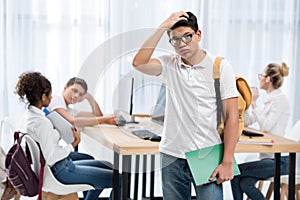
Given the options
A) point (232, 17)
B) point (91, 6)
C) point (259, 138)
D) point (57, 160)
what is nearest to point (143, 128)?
→ point (57, 160)

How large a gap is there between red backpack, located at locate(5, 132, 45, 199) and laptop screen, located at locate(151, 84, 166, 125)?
595mm

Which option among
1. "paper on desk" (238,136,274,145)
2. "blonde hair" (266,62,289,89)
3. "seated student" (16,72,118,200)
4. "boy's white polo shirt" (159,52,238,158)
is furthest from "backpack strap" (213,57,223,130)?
"blonde hair" (266,62,289,89)

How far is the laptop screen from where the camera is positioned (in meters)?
2.14

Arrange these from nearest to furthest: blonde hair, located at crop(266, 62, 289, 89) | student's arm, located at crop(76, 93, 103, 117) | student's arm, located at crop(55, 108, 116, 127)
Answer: student's arm, located at crop(76, 93, 103, 117) < student's arm, located at crop(55, 108, 116, 127) < blonde hair, located at crop(266, 62, 289, 89)

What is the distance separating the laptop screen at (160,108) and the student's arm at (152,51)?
115 millimetres

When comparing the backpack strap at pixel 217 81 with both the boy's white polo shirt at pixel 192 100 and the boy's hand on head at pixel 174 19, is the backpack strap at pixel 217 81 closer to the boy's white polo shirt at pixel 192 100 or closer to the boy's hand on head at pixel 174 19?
the boy's white polo shirt at pixel 192 100

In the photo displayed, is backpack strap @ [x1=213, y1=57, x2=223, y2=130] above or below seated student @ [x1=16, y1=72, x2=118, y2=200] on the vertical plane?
above

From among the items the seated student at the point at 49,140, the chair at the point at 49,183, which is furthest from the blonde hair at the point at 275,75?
the chair at the point at 49,183

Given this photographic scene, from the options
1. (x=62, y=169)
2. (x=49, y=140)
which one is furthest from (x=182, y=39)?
(x=62, y=169)

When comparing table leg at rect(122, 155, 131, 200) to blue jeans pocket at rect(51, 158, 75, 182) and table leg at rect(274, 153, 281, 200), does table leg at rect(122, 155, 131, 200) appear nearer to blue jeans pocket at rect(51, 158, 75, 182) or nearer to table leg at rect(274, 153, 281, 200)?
blue jeans pocket at rect(51, 158, 75, 182)

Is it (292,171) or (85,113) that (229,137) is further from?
(292,171)

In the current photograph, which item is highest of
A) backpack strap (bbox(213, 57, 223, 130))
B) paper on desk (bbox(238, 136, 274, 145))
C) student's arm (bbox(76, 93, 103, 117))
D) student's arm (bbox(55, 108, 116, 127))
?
backpack strap (bbox(213, 57, 223, 130))

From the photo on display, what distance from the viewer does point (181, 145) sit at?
6.29 ft

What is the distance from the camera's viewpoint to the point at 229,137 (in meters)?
1.91
